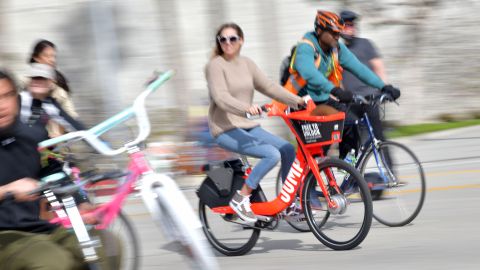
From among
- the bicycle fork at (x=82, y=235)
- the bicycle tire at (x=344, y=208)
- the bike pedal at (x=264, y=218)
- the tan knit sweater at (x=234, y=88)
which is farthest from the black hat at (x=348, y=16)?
the bicycle fork at (x=82, y=235)

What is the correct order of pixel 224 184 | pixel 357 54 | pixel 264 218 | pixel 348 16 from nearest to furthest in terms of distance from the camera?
pixel 264 218 < pixel 224 184 < pixel 348 16 < pixel 357 54

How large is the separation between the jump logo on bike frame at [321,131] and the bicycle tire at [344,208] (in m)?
0.17

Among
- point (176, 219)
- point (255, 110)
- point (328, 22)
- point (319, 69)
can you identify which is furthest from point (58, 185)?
point (319, 69)

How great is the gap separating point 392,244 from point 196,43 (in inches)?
320

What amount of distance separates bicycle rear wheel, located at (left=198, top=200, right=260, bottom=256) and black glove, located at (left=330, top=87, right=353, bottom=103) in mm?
1236

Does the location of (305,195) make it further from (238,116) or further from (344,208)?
(238,116)

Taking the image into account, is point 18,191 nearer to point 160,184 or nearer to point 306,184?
point 160,184

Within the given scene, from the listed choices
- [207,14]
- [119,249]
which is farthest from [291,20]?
[119,249]

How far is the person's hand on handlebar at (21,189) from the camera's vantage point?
4652mm

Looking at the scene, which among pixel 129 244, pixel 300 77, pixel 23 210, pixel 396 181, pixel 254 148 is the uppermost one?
pixel 23 210

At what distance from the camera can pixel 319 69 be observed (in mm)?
8242

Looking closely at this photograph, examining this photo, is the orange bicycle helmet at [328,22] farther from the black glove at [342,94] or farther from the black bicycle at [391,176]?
the black bicycle at [391,176]

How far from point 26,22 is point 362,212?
839 cm

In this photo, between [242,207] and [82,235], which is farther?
[242,207]
